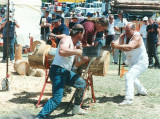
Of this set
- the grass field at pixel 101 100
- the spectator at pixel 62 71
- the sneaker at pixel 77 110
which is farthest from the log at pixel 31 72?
the spectator at pixel 62 71

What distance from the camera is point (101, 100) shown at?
7250mm

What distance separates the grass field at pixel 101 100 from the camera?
607 cm

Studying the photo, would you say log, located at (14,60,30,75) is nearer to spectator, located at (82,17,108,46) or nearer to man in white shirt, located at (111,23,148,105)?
spectator, located at (82,17,108,46)

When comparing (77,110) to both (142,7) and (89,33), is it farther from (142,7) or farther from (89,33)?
(142,7)

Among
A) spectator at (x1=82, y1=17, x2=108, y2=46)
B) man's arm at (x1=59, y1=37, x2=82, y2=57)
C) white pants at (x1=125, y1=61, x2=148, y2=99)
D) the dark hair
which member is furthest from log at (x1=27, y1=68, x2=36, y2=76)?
man's arm at (x1=59, y1=37, x2=82, y2=57)

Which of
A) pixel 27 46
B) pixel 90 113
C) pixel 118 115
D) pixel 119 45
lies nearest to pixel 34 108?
pixel 90 113

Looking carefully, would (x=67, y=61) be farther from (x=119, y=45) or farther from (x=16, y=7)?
(x=16, y=7)

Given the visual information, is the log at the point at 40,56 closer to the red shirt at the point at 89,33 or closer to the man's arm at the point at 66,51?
the red shirt at the point at 89,33

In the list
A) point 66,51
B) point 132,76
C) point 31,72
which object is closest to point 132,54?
point 132,76

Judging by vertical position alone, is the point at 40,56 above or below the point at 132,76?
above

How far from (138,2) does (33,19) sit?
6277 millimetres

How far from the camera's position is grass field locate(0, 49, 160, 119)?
19.9 ft

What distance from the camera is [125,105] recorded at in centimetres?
678

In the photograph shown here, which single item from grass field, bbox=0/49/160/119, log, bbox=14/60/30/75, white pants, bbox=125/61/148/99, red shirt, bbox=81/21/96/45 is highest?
red shirt, bbox=81/21/96/45
